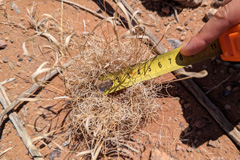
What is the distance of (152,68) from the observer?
117 centimetres

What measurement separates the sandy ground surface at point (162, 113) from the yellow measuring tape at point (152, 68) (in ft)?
0.62

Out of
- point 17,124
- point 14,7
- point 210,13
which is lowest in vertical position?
point 17,124

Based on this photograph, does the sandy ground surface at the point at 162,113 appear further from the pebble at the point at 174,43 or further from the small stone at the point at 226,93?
the pebble at the point at 174,43

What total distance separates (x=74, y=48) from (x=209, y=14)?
115 centimetres

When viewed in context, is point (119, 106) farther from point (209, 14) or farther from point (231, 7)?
point (209, 14)

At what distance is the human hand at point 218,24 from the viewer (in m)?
0.91

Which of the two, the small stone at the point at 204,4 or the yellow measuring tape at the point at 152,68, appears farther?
the small stone at the point at 204,4

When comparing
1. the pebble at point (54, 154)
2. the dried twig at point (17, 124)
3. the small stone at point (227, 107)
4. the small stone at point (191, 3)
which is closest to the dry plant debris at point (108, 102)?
the pebble at point (54, 154)

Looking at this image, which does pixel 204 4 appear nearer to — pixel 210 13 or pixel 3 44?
pixel 210 13

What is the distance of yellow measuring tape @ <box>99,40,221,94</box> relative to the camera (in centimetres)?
111

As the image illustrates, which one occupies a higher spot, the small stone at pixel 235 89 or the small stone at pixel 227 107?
the small stone at pixel 235 89

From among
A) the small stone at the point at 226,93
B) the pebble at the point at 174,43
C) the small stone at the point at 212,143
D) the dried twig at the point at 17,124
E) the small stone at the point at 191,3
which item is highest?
the small stone at the point at 191,3

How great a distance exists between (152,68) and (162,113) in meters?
0.37

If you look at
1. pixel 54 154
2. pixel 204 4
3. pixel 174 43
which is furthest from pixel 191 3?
pixel 54 154
